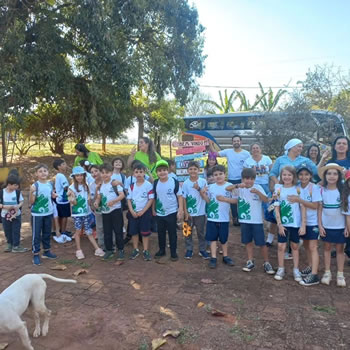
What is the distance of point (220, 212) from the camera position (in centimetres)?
454

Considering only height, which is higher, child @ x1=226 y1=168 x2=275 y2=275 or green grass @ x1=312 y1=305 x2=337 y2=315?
child @ x1=226 y1=168 x2=275 y2=275

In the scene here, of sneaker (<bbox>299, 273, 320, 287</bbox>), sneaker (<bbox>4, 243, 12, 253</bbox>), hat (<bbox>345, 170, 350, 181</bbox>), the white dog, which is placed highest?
hat (<bbox>345, 170, 350, 181</bbox>)

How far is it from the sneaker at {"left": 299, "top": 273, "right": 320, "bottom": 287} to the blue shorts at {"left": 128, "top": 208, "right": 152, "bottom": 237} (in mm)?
2144

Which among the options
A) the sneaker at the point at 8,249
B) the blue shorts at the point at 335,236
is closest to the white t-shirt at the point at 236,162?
the blue shorts at the point at 335,236

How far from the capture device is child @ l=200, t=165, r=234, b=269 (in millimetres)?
4527

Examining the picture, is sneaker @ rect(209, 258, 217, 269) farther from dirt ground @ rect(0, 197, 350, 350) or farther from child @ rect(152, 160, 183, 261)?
child @ rect(152, 160, 183, 261)

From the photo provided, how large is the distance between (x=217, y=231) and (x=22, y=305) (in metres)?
2.64

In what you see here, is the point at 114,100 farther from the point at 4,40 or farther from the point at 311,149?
the point at 311,149

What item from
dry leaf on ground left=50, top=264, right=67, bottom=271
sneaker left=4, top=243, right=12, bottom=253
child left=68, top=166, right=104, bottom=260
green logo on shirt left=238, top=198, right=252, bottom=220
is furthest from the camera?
sneaker left=4, top=243, right=12, bottom=253

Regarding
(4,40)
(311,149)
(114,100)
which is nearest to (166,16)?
(114,100)

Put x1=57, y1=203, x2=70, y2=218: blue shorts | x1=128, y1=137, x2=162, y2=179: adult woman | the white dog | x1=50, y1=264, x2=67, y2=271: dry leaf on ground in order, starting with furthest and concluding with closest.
→ x1=57, y1=203, x2=70, y2=218: blue shorts → x1=128, y1=137, x2=162, y2=179: adult woman → x1=50, y1=264, x2=67, y2=271: dry leaf on ground → the white dog

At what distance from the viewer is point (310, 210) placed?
407 cm

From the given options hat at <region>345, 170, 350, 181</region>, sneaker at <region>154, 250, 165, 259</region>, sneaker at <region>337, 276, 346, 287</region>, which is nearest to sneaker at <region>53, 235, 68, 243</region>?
sneaker at <region>154, 250, 165, 259</region>

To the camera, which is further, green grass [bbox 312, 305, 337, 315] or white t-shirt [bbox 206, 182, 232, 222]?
white t-shirt [bbox 206, 182, 232, 222]
